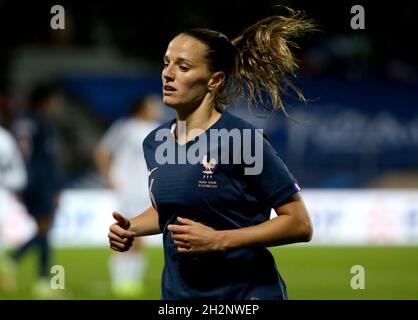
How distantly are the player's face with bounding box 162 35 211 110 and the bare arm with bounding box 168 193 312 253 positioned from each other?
2.04 feet

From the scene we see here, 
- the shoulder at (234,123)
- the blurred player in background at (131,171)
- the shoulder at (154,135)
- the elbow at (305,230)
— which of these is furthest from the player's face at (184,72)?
the blurred player in background at (131,171)

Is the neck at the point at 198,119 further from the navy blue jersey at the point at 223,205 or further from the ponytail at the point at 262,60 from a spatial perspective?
the ponytail at the point at 262,60

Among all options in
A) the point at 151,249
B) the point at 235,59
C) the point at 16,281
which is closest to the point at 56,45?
the point at 151,249

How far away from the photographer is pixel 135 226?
16.7 feet

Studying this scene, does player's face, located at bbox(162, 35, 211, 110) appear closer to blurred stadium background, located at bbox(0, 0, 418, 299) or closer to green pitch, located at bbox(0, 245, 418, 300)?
green pitch, located at bbox(0, 245, 418, 300)

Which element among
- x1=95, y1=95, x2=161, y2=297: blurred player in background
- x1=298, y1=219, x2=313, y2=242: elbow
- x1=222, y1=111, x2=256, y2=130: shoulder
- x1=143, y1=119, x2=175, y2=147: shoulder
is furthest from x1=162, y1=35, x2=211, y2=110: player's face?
x1=95, y1=95, x2=161, y2=297: blurred player in background

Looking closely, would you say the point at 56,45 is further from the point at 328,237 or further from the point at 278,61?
the point at 278,61

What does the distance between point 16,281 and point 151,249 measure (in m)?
4.20

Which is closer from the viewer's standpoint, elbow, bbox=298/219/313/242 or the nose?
elbow, bbox=298/219/313/242

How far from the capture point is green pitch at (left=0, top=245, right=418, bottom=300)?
10688 mm

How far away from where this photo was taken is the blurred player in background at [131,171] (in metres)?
11.2

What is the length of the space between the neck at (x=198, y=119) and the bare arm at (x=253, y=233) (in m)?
0.51

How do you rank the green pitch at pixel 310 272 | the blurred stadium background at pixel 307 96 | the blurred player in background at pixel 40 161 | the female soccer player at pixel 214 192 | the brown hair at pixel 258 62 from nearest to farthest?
the female soccer player at pixel 214 192, the brown hair at pixel 258 62, the green pitch at pixel 310 272, the blurred player in background at pixel 40 161, the blurred stadium background at pixel 307 96
